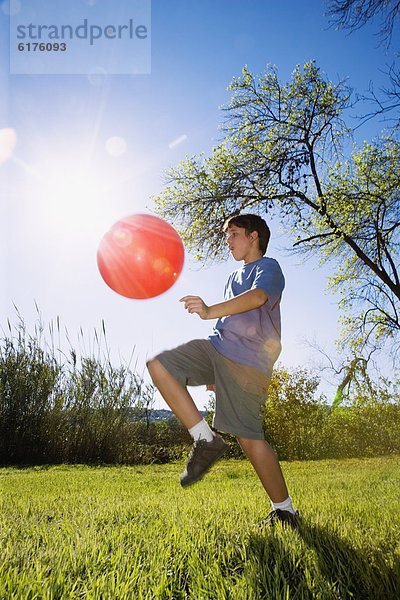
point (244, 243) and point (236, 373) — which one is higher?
point (244, 243)

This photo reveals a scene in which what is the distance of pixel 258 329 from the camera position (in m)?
2.62

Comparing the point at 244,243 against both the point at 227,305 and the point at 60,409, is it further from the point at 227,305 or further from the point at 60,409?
the point at 60,409


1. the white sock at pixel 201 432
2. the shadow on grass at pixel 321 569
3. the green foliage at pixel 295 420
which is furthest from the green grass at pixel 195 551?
the green foliage at pixel 295 420

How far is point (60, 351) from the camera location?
8.53 m

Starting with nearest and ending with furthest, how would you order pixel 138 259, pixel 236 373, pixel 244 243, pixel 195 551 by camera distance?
pixel 195 551
pixel 236 373
pixel 244 243
pixel 138 259

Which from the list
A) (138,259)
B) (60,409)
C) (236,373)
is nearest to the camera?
(236,373)

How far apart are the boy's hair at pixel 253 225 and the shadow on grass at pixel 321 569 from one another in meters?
1.79

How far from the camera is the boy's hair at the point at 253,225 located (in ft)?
9.64

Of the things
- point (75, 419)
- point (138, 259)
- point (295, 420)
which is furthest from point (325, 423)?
point (138, 259)

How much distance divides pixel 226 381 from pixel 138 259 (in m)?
1.72

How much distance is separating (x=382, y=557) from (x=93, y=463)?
662 centimetres

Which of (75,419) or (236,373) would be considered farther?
(75,419)

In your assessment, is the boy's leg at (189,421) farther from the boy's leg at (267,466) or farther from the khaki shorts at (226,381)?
the boy's leg at (267,466)

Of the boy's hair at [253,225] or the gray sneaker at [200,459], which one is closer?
the gray sneaker at [200,459]
